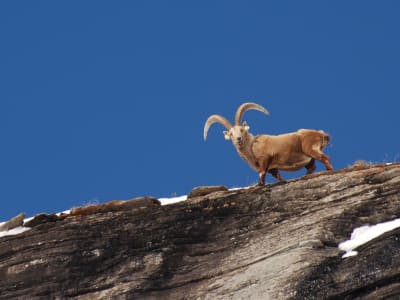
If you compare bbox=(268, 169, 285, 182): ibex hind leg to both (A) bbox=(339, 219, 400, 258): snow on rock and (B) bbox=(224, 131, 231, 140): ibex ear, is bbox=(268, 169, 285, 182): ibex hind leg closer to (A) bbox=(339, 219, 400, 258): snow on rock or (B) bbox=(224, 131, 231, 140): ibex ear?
(B) bbox=(224, 131, 231, 140): ibex ear

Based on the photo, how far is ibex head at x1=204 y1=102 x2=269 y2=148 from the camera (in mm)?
22516


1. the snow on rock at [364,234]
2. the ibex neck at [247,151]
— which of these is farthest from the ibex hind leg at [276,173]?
the snow on rock at [364,234]

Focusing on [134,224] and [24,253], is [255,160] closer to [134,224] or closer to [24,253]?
[134,224]

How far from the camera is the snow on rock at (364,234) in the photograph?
15844mm

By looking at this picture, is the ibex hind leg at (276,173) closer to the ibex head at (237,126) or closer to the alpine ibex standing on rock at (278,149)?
the alpine ibex standing on rock at (278,149)

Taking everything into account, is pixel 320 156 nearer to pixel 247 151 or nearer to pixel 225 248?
pixel 247 151

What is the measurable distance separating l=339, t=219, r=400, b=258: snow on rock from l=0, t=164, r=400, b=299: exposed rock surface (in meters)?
0.17

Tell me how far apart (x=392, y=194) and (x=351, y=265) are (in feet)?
7.54

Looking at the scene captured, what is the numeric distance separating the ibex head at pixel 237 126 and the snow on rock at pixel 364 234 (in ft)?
20.9

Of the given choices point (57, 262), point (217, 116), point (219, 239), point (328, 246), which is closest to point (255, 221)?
point (219, 239)

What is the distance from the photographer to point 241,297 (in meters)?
15.9

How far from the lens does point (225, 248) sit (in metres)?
17.6

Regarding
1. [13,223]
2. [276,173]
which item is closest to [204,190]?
[276,173]

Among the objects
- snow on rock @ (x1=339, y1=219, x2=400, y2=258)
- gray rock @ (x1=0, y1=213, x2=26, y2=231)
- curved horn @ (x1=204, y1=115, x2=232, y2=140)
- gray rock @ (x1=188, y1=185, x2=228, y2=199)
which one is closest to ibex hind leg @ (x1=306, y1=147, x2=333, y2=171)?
curved horn @ (x1=204, y1=115, x2=232, y2=140)
